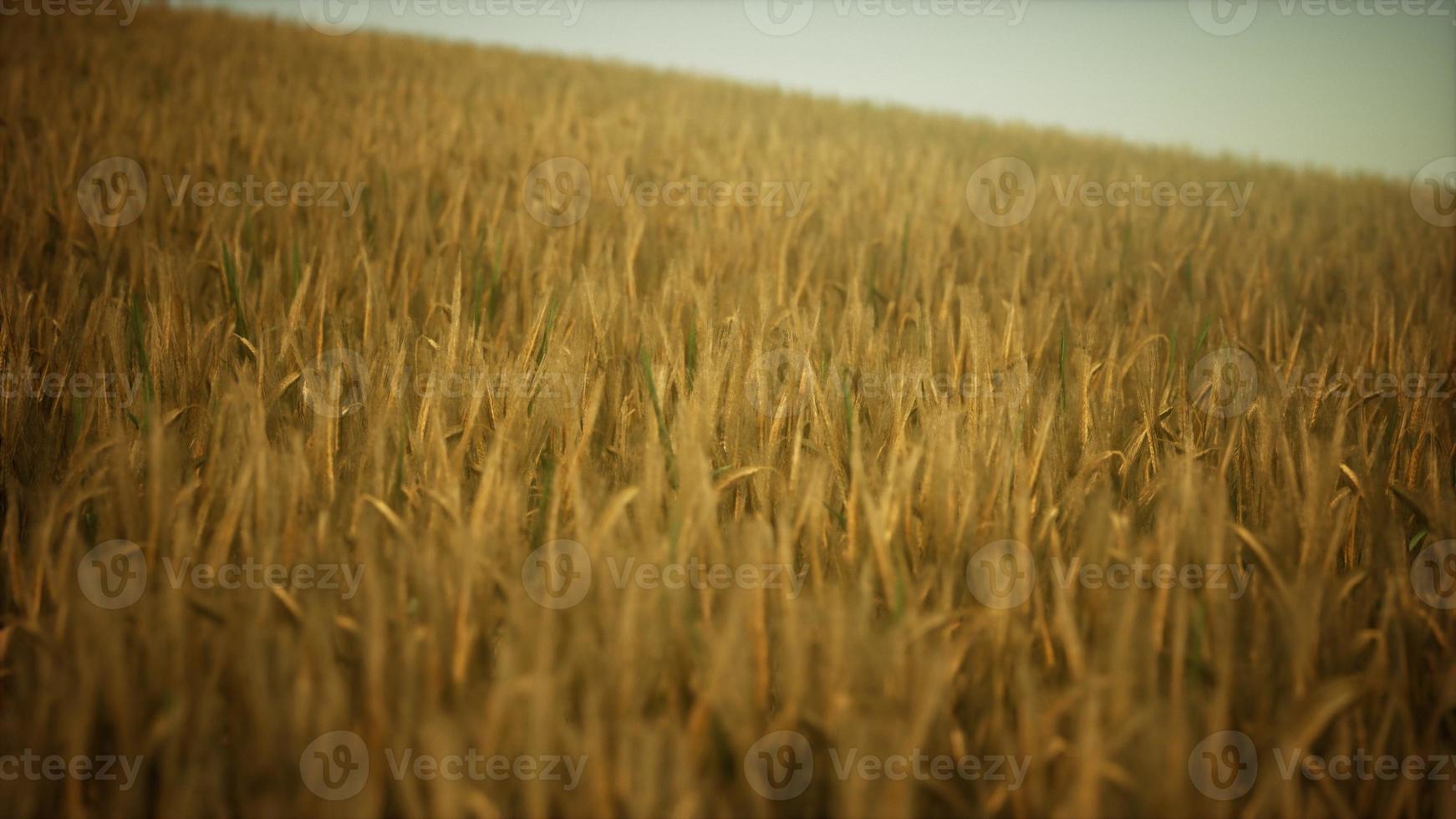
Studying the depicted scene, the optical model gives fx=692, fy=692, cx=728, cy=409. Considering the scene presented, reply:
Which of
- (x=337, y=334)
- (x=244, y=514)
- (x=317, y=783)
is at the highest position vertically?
(x=337, y=334)

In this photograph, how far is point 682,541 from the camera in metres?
0.65

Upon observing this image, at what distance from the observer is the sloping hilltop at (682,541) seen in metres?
0.47

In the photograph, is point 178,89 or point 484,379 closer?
point 484,379

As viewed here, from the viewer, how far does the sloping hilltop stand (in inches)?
18.7

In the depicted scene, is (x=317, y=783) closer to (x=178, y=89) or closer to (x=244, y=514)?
(x=244, y=514)

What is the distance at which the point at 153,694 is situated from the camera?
Result: 0.50 metres

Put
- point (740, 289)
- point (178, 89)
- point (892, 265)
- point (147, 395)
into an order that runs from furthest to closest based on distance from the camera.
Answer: point (178, 89)
point (892, 265)
point (740, 289)
point (147, 395)

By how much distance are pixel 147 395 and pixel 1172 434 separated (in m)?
1.47

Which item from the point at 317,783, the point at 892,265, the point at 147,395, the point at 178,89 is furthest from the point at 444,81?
the point at 317,783

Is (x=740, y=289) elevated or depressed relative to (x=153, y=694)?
elevated

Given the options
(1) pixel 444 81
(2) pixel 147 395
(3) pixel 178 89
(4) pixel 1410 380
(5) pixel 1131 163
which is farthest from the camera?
(5) pixel 1131 163

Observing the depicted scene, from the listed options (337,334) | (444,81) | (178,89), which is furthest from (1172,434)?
(444,81)

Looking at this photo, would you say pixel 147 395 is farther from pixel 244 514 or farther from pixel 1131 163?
pixel 1131 163

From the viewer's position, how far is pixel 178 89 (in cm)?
368
